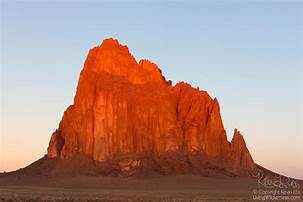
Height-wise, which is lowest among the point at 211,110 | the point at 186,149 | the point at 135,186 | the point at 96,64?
the point at 135,186

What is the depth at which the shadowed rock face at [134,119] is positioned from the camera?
135 meters

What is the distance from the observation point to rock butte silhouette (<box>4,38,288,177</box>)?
131 metres

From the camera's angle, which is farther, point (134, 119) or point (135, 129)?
point (134, 119)

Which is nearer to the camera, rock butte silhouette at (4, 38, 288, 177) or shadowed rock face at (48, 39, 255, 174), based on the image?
rock butte silhouette at (4, 38, 288, 177)

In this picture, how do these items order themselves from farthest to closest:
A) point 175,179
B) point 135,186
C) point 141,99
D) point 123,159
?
point 141,99 → point 123,159 → point 175,179 → point 135,186

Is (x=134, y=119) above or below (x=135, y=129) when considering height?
above

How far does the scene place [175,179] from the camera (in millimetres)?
122250

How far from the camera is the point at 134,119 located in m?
139

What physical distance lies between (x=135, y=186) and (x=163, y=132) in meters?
24.7

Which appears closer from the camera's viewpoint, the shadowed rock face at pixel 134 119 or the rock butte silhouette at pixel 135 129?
the rock butte silhouette at pixel 135 129

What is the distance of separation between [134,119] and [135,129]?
2.42 meters

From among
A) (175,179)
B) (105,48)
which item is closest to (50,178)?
(175,179)

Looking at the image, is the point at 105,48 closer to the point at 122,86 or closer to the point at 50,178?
the point at 122,86

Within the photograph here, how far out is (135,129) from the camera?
13788 centimetres
